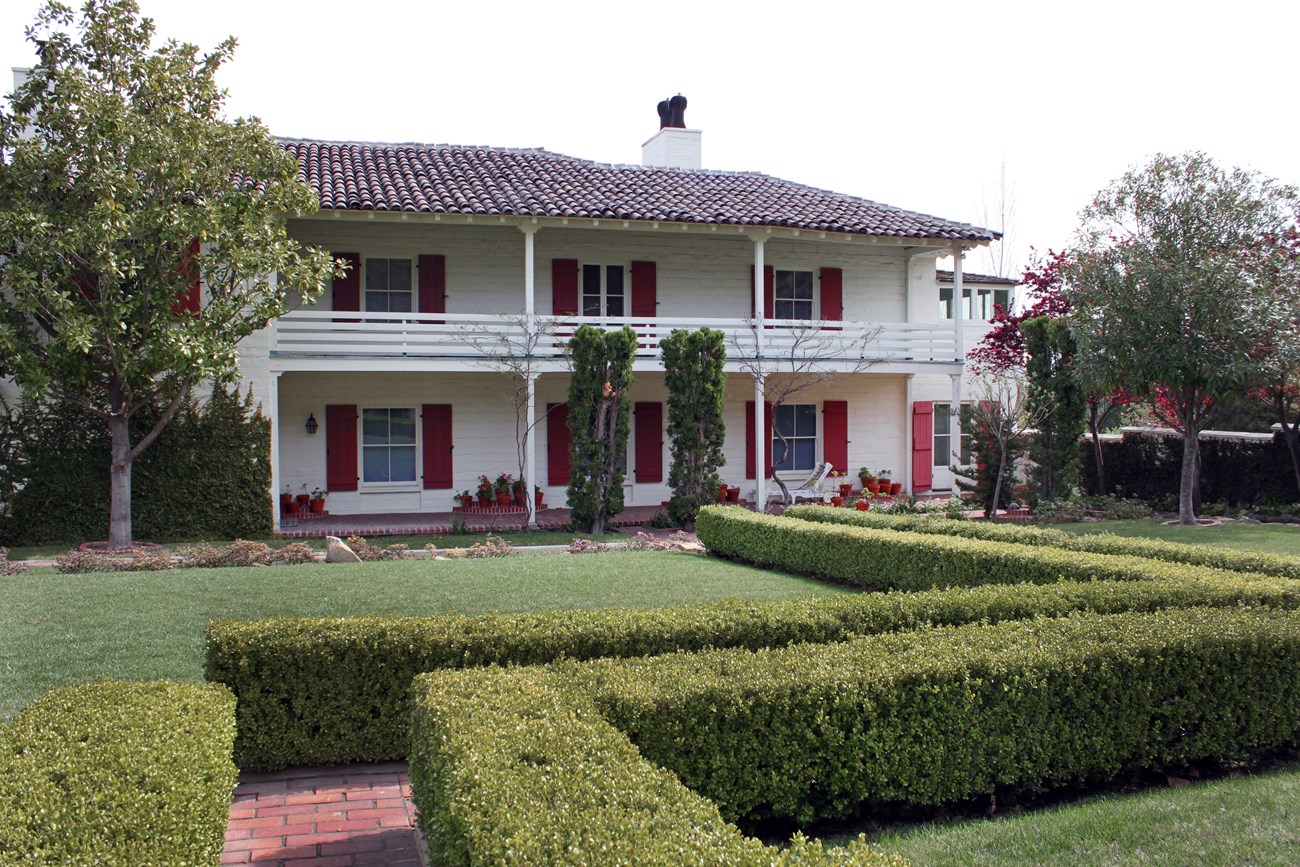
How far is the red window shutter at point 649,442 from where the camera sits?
20.9 metres

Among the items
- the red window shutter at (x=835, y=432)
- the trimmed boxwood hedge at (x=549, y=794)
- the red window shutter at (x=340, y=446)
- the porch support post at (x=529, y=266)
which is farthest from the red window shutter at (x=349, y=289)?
the trimmed boxwood hedge at (x=549, y=794)

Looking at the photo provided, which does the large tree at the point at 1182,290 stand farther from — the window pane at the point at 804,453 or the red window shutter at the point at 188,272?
the red window shutter at the point at 188,272

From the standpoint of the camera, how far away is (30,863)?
3.39 m

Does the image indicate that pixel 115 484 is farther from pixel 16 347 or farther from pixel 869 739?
pixel 869 739

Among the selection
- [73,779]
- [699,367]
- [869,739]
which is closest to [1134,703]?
[869,739]

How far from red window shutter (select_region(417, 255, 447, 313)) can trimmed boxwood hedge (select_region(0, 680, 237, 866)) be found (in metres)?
14.9

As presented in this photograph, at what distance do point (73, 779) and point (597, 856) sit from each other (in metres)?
2.14

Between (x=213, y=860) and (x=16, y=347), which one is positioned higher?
(x=16, y=347)

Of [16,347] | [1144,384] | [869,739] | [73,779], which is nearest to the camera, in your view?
[73,779]

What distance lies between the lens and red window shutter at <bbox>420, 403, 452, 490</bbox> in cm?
1964

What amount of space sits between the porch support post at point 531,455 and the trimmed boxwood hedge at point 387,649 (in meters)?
10.7

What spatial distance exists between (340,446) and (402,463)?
3.91ft

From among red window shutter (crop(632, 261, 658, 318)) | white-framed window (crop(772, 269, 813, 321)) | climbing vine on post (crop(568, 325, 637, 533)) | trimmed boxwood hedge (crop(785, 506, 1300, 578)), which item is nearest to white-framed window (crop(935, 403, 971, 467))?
white-framed window (crop(772, 269, 813, 321))

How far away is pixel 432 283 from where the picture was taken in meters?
19.7
